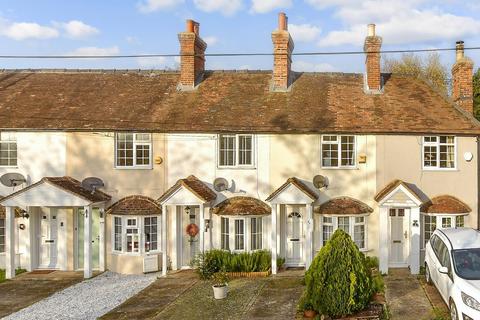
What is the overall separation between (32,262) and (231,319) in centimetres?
975

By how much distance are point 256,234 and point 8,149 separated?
9798 mm

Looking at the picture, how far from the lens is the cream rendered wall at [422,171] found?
17312 millimetres

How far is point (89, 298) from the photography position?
565 inches

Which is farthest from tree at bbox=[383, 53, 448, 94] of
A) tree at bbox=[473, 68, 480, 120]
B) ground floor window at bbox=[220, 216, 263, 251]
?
ground floor window at bbox=[220, 216, 263, 251]

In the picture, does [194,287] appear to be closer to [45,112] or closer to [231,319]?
[231,319]

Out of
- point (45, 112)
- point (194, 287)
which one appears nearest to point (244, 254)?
point (194, 287)

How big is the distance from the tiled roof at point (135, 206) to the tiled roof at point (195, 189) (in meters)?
0.69

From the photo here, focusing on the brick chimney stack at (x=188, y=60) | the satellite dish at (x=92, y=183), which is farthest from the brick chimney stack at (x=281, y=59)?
the satellite dish at (x=92, y=183)

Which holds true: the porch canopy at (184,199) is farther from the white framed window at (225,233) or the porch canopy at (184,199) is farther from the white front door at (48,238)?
the white front door at (48,238)

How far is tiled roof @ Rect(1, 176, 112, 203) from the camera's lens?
16.6 m

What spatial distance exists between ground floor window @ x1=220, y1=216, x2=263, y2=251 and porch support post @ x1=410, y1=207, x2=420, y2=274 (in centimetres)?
528

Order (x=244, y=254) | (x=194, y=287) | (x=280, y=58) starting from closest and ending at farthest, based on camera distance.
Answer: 1. (x=194, y=287)
2. (x=244, y=254)
3. (x=280, y=58)

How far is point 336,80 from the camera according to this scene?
2123 centimetres

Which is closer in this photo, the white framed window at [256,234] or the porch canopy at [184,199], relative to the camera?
the porch canopy at [184,199]
